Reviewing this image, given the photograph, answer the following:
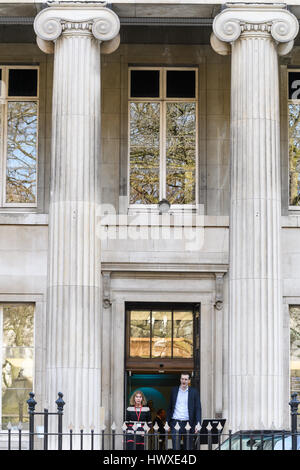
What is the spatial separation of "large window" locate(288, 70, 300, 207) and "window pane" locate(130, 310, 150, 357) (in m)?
4.29

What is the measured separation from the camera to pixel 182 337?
1004 inches

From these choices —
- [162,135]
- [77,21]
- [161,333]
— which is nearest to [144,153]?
[162,135]

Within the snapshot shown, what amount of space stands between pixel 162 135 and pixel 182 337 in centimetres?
451

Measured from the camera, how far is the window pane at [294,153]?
1014 inches

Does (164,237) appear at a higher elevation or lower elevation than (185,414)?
higher

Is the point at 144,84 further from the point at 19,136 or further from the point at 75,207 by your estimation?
the point at 75,207

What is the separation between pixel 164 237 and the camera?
25.1 meters

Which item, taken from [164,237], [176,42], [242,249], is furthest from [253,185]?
[176,42]

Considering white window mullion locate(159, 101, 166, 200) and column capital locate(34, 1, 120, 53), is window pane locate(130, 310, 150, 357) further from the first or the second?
column capital locate(34, 1, 120, 53)

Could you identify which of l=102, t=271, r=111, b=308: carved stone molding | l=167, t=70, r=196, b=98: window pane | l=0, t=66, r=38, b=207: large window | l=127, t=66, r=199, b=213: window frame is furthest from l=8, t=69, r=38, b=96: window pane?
l=102, t=271, r=111, b=308: carved stone molding

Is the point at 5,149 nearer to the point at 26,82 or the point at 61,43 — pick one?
the point at 26,82

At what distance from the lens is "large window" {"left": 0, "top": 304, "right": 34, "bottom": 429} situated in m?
24.8

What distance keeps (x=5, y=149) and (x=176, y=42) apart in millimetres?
4502

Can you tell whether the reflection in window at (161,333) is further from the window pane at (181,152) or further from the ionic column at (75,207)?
the ionic column at (75,207)
